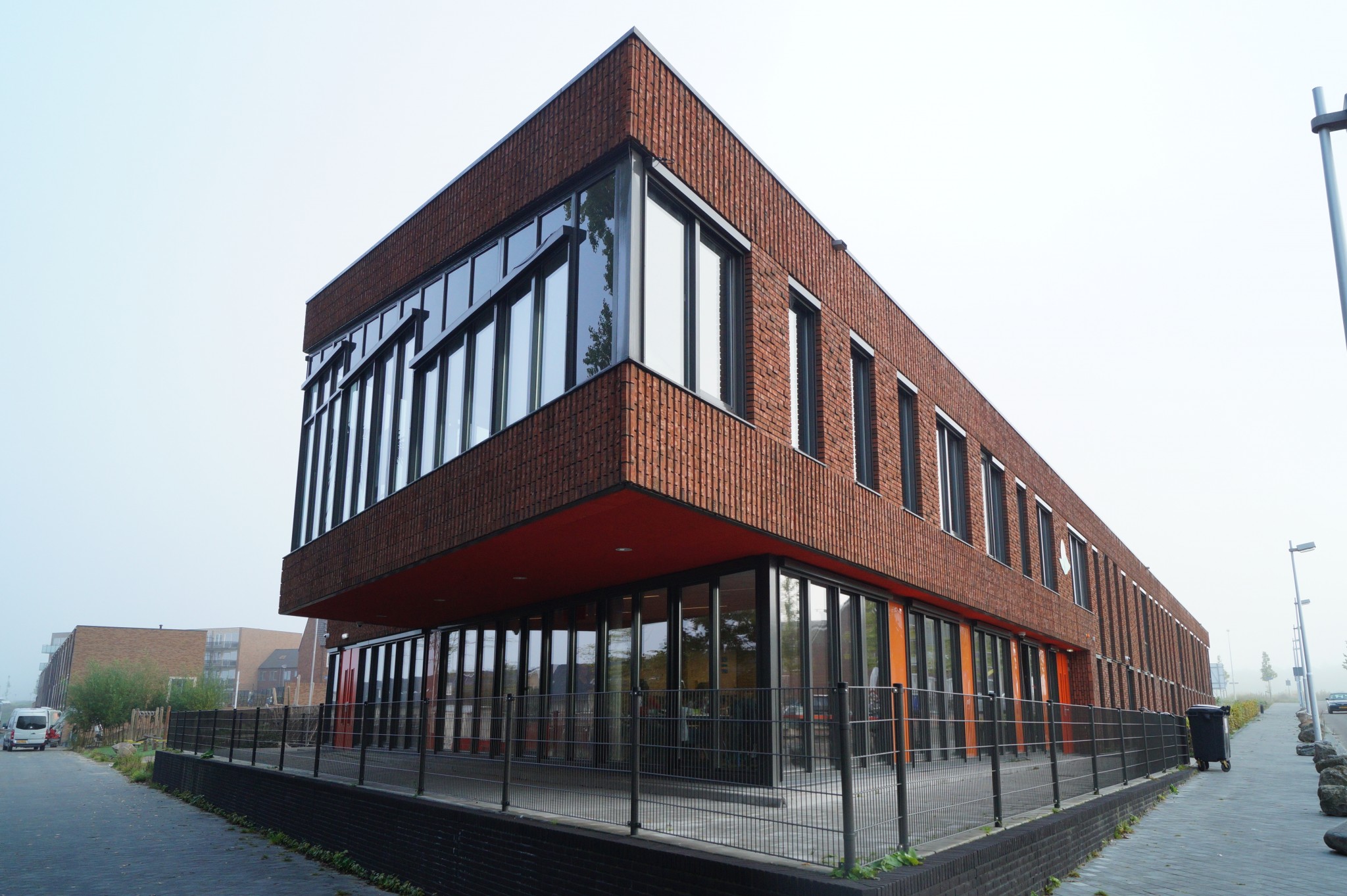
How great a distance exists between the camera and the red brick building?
1011 cm

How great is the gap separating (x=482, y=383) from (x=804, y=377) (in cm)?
437

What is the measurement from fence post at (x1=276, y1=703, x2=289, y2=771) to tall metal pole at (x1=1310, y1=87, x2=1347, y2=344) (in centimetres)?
1541

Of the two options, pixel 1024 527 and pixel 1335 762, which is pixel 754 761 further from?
pixel 1024 527

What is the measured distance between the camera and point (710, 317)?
438 inches

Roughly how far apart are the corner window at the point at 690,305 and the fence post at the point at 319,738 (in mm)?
7589

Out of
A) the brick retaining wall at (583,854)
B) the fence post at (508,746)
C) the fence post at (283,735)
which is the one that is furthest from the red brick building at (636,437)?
the brick retaining wall at (583,854)

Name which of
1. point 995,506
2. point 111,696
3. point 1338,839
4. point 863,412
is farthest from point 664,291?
point 111,696

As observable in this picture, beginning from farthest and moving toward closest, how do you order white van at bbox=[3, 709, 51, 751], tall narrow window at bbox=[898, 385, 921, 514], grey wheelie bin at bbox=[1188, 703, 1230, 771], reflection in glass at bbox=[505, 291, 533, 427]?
white van at bbox=[3, 709, 51, 751] → grey wheelie bin at bbox=[1188, 703, 1230, 771] → tall narrow window at bbox=[898, 385, 921, 514] → reflection in glass at bbox=[505, 291, 533, 427]

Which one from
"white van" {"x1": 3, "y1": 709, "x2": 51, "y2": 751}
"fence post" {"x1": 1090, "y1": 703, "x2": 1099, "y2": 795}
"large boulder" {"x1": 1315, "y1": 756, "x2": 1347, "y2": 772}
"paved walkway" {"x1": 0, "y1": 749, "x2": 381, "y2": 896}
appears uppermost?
"fence post" {"x1": 1090, "y1": 703, "x2": 1099, "y2": 795}

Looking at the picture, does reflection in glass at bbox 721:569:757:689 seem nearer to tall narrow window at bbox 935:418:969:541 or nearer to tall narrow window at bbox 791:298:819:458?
tall narrow window at bbox 791:298:819:458

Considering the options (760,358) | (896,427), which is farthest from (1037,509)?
(760,358)

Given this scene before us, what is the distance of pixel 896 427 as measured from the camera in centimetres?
1528

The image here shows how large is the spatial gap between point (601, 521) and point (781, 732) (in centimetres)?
366

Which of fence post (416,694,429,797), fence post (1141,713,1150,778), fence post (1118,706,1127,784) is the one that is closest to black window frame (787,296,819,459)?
fence post (416,694,429,797)
